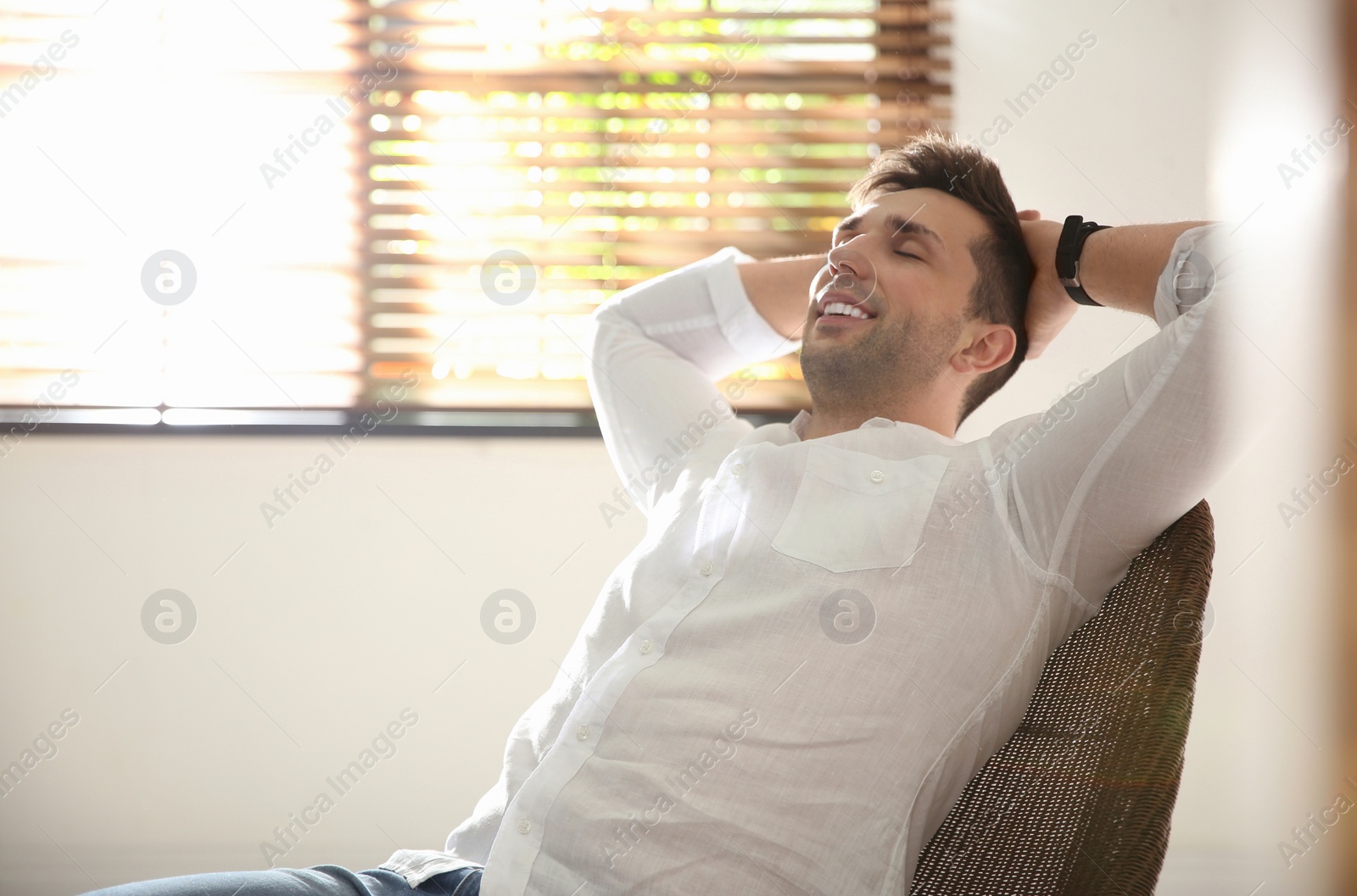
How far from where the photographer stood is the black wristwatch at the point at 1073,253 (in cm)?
104

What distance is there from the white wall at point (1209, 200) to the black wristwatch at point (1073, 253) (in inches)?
5.5

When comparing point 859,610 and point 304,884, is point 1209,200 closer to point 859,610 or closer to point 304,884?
point 859,610

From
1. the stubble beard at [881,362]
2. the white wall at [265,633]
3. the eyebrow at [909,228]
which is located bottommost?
the white wall at [265,633]

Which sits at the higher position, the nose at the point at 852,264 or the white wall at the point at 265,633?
the nose at the point at 852,264

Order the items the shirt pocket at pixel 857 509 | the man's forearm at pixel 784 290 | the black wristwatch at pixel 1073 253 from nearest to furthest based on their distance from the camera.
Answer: the shirt pocket at pixel 857 509 → the black wristwatch at pixel 1073 253 → the man's forearm at pixel 784 290

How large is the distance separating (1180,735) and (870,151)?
1237mm

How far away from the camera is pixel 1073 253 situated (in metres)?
1.04

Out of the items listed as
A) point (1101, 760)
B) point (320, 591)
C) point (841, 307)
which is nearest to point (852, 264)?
point (841, 307)

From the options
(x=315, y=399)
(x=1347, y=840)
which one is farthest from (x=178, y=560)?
(x=1347, y=840)

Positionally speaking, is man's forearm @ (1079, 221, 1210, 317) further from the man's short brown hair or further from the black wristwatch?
the man's short brown hair

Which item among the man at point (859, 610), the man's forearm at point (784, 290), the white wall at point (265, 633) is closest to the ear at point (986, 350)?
the man at point (859, 610)

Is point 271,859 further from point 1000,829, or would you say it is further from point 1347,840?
point 1347,840

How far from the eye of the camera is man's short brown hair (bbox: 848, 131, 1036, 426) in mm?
1135

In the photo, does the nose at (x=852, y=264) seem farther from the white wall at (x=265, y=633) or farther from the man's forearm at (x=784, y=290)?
the white wall at (x=265, y=633)
